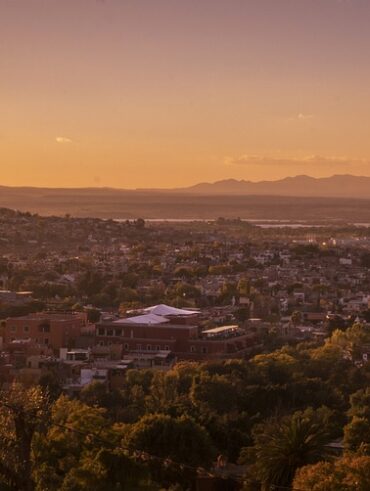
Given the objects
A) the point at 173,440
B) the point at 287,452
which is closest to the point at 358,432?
the point at 173,440

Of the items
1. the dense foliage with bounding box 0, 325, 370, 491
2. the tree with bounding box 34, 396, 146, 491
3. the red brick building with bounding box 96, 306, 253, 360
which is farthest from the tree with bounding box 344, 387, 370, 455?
the red brick building with bounding box 96, 306, 253, 360

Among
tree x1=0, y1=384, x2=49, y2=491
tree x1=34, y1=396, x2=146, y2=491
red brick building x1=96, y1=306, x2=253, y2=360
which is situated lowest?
red brick building x1=96, y1=306, x2=253, y2=360

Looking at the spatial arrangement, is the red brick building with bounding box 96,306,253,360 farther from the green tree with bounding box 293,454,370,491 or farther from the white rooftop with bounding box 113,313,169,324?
the green tree with bounding box 293,454,370,491

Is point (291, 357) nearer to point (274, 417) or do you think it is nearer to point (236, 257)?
point (274, 417)

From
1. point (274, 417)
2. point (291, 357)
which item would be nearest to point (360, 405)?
point (274, 417)

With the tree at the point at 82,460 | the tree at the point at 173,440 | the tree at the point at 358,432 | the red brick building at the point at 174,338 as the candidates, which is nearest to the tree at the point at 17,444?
the tree at the point at 82,460

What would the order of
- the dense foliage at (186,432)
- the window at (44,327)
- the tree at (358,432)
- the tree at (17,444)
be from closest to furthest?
1. the tree at (17,444)
2. the dense foliage at (186,432)
3. the tree at (358,432)
4. the window at (44,327)

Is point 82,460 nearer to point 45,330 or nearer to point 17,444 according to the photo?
point 17,444

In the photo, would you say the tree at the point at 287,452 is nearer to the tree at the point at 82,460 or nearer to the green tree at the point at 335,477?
the green tree at the point at 335,477

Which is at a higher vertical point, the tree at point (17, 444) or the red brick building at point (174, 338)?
the tree at point (17, 444)
